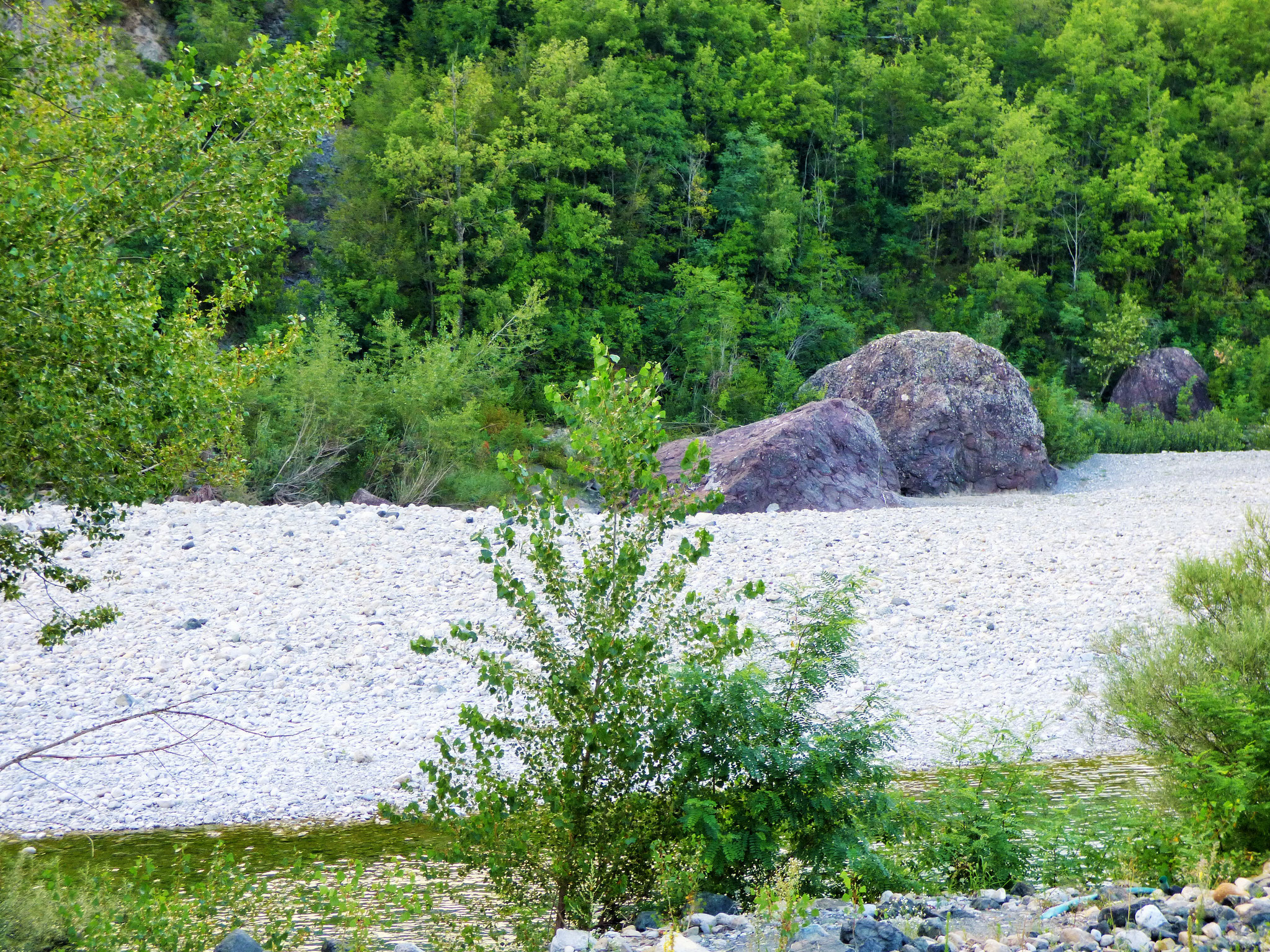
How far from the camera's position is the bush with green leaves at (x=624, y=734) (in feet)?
11.9

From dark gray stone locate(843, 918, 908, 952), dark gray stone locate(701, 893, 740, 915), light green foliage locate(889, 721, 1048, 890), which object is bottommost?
light green foliage locate(889, 721, 1048, 890)

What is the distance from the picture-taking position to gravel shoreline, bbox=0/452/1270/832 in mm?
6207

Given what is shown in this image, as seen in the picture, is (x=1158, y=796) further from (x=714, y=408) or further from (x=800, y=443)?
(x=714, y=408)

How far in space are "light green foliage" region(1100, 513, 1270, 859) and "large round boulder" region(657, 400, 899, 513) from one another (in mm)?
7329

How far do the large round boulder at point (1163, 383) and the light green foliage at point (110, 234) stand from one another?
23.6 metres

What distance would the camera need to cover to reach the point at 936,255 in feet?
90.0

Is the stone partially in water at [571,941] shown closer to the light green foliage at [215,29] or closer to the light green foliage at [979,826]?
the light green foliage at [979,826]

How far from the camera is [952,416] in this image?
16828 mm

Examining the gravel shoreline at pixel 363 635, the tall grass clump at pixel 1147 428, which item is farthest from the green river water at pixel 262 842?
the tall grass clump at pixel 1147 428

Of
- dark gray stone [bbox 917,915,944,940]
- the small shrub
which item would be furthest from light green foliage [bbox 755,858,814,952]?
the small shrub

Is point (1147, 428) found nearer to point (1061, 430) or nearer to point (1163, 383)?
point (1163, 383)

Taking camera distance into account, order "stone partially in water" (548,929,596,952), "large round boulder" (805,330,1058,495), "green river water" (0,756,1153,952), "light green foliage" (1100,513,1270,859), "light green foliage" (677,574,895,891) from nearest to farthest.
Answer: "stone partially in water" (548,929,596,952) → "light green foliage" (677,574,895,891) → "light green foliage" (1100,513,1270,859) → "green river water" (0,756,1153,952) → "large round boulder" (805,330,1058,495)

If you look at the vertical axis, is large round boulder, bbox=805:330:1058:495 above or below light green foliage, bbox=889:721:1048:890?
Result: below

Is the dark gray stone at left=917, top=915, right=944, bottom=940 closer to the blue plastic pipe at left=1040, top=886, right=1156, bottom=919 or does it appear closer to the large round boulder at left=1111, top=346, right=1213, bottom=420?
the blue plastic pipe at left=1040, top=886, right=1156, bottom=919
